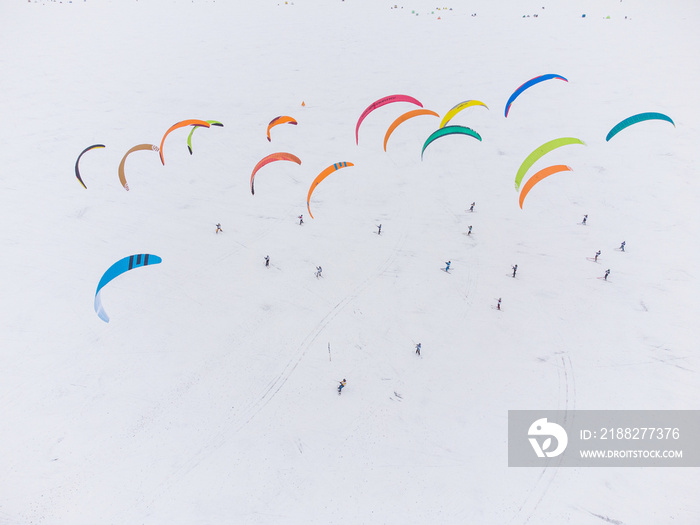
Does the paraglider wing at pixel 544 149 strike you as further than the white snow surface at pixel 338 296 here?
Yes

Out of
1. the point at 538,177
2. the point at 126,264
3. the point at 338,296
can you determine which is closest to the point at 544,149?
the point at 538,177

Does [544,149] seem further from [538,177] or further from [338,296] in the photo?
[338,296]

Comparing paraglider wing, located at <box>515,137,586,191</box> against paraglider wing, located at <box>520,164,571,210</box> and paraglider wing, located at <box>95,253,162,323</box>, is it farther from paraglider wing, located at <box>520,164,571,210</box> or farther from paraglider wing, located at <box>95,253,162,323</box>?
paraglider wing, located at <box>95,253,162,323</box>

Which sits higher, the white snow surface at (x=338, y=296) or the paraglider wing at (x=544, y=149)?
the paraglider wing at (x=544, y=149)

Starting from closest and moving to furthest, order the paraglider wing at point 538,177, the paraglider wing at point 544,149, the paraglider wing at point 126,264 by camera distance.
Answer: the paraglider wing at point 126,264 → the paraglider wing at point 544,149 → the paraglider wing at point 538,177

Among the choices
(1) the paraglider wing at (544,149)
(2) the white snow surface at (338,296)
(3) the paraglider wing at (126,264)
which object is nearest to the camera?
(2) the white snow surface at (338,296)

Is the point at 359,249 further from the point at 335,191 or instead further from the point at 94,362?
the point at 94,362

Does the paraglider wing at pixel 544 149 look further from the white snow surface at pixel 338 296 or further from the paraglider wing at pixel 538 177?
the white snow surface at pixel 338 296

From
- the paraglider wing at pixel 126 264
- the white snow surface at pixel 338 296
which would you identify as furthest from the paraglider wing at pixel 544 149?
the paraglider wing at pixel 126 264
